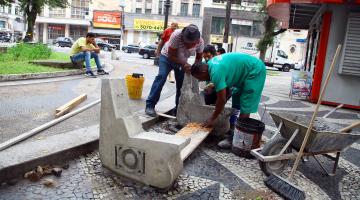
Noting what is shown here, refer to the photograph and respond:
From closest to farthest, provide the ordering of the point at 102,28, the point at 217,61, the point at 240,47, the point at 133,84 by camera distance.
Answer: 1. the point at 217,61
2. the point at 133,84
3. the point at 240,47
4. the point at 102,28

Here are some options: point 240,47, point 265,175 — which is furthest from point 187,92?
point 240,47

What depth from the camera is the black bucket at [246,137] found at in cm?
441

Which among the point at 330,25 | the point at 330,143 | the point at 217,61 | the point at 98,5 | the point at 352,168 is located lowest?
the point at 352,168

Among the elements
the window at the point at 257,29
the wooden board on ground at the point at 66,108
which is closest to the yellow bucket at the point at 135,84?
the wooden board on ground at the point at 66,108

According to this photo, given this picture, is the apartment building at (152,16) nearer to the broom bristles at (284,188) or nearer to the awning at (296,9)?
the awning at (296,9)

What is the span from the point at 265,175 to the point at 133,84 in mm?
3632

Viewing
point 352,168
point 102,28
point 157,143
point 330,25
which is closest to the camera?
point 157,143

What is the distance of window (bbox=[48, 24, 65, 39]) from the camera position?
55.2 metres

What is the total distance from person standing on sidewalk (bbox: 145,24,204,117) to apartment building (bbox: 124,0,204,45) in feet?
146

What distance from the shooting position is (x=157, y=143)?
10.4 ft

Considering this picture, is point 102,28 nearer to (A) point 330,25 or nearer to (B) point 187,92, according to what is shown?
(A) point 330,25

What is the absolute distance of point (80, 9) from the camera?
53.8 metres

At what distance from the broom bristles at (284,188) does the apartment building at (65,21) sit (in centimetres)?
5309

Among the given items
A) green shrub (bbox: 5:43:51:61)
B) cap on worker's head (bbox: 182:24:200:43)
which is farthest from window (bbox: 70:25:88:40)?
cap on worker's head (bbox: 182:24:200:43)
